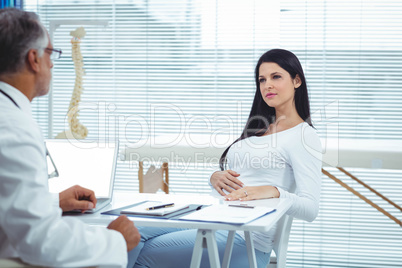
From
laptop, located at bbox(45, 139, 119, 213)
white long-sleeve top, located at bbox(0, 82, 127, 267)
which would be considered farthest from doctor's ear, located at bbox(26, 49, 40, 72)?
laptop, located at bbox(45, 139, 119, 213)

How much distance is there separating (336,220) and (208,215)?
2244 millimetres

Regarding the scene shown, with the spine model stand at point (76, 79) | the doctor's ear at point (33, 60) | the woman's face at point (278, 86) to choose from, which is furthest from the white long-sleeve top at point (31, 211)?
the spine model stand at point (76, 79)

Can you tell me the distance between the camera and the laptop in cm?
162

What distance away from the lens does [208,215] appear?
128cm

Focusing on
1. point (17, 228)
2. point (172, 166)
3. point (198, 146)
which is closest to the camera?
point (17, 228)

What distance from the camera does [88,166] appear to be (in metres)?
1.62

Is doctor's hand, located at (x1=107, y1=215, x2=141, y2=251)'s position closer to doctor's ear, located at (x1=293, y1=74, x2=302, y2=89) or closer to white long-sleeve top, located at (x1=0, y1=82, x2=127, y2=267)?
white long-sleeve top, located at (x1=0, y1=82, x2=127, y2=267)

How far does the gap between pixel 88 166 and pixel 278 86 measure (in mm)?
871

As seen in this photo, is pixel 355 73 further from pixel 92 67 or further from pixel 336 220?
pixel 92 67

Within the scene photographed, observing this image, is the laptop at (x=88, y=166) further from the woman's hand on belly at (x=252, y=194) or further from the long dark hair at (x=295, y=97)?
the long dark hair at (x=295, y=97)

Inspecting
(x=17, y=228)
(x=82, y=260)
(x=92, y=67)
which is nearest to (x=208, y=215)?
(x=82, y=260)

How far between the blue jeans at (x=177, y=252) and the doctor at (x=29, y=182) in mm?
547

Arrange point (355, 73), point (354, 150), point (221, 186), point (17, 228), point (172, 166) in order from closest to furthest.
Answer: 1. point (17, 228)
2. point (221, 186)
3. point (354, 150)
4. point (355, 73)
5. point (172, 166)

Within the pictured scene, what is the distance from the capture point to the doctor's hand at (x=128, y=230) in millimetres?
1110
